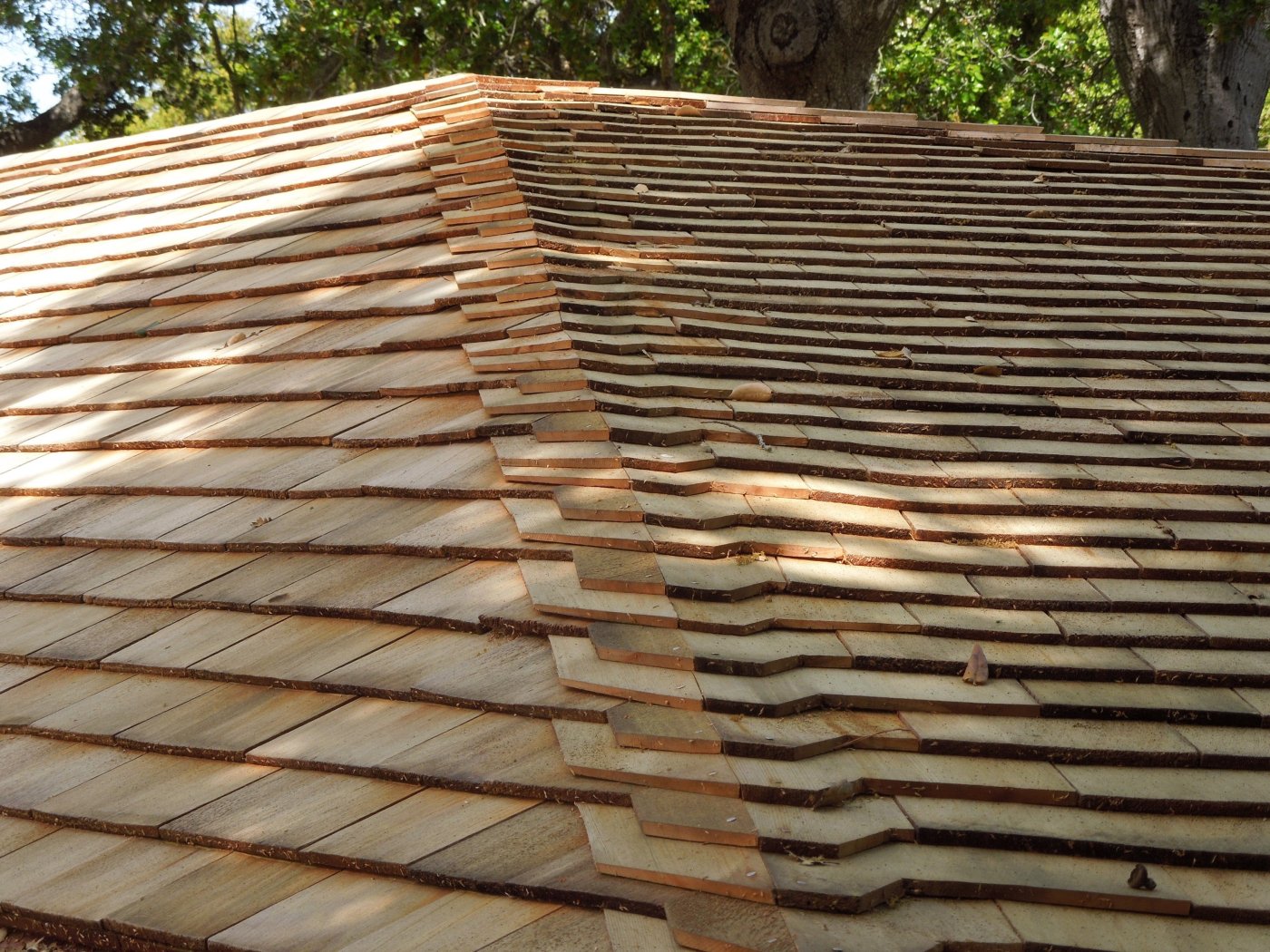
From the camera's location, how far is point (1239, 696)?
7.47ft

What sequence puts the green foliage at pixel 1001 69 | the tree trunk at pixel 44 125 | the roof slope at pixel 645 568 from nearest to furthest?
the roof slope at pixel 645 568 < the green foliage at pixel 1001 69 < the tree trunk at pixel 44 125

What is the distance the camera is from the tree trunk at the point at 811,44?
9773 millimetres

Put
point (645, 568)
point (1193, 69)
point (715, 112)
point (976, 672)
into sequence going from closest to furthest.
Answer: point (976, 672) → point (645, 568) → point (715, 112) → point (1193, 69)

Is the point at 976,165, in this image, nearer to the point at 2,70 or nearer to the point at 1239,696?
the point at 1239,696

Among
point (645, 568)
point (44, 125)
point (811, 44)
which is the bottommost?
point (645, 568)

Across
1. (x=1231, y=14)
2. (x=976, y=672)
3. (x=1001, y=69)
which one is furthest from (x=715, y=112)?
(x=1001, y=69)

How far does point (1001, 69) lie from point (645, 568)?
15144mm

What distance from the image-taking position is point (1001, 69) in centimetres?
1557

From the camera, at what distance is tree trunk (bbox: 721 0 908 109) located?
32.1 feet

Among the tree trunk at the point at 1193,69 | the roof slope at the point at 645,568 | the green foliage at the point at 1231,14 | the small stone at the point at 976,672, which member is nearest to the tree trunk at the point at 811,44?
the tree trunk at the point at 1193,69

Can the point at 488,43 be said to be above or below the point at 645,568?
above

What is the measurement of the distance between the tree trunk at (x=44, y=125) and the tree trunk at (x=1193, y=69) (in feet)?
49.7

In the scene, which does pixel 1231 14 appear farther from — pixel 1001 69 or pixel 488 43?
pixel 488 43

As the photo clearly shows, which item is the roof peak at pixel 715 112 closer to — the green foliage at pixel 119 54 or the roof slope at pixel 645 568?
the roof slope at pixel 645 568
